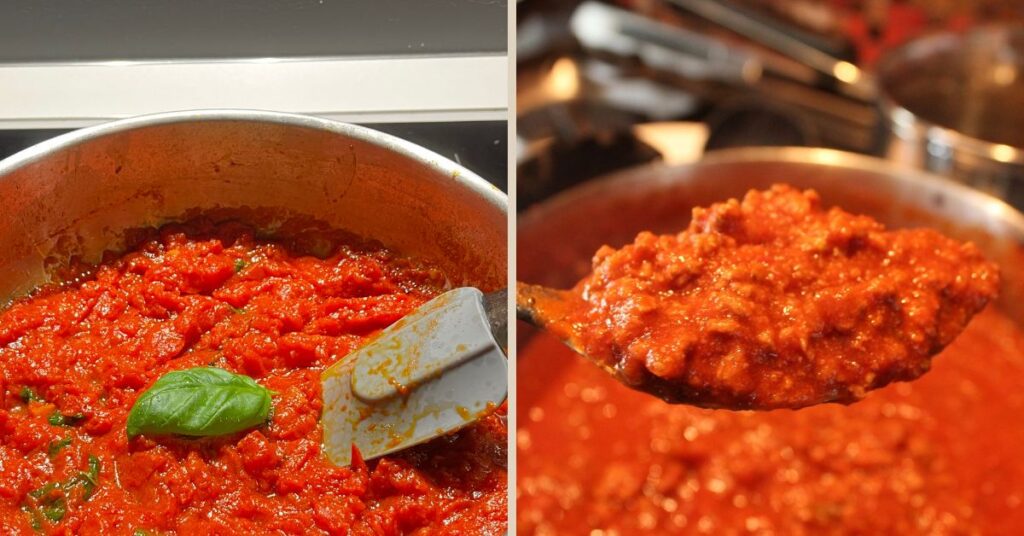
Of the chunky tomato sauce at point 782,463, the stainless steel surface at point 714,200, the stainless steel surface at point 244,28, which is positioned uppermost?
the stainless steel surface at point 244,28

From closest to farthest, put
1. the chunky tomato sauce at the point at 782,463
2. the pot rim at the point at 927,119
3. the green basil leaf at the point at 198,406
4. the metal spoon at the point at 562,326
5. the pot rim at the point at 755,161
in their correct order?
the green basil leaf at the point at 198,406
the metal spoon at the point at 562,326
the chunky tomato sauce at the point at 782,463
the pot rim at the point at 755,161
the pot rim at the point at 927,119

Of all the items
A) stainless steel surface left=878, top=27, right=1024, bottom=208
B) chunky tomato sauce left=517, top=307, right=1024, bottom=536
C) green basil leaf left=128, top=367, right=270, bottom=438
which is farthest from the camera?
stainless steel surface left=878, top=27, right=1024, bottom=208

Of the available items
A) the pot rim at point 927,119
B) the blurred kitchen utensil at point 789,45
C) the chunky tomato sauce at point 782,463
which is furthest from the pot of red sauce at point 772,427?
the blurred kitchen utensil at point 789,45

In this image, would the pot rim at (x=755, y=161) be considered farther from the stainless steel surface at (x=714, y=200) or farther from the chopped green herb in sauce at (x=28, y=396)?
the chopped green herb in sauce at (x=28, y=396)

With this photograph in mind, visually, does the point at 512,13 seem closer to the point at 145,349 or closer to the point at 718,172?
the point at 145,349

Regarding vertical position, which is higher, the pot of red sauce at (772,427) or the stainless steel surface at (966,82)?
the stainless steel surface at (966,82)

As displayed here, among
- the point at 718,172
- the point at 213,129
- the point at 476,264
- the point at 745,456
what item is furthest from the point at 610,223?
the point at 213,129

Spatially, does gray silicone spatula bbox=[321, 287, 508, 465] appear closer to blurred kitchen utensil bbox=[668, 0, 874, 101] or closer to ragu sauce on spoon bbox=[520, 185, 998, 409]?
ragu sauce on spoon bbox=[520, 185, 998, 409]

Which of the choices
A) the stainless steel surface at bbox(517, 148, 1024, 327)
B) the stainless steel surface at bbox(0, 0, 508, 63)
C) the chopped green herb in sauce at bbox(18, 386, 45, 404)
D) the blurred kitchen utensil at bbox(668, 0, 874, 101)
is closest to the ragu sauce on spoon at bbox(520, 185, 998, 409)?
→ the stainless steel surface at bbox(0, 0, 508, 63)
